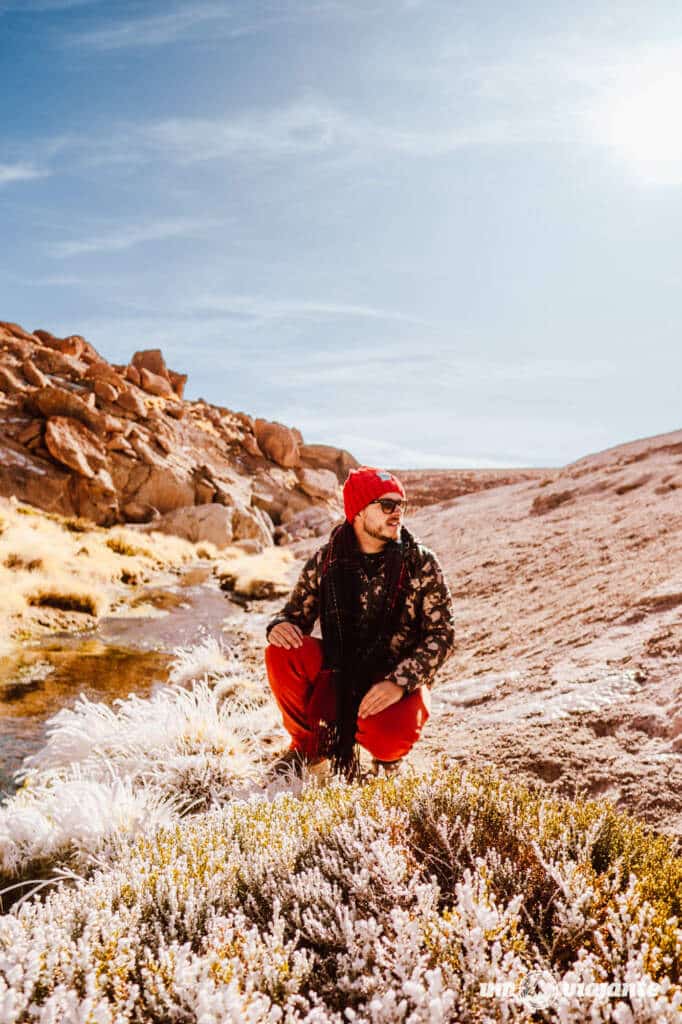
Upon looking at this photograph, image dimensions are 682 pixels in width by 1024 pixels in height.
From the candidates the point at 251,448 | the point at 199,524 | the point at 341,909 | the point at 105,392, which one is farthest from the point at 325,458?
the point at 341,909

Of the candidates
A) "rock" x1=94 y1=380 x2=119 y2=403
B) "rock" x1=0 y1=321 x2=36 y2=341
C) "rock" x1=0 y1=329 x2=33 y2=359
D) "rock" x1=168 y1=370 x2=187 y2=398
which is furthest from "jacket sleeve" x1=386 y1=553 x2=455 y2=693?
"rock" x1=168 y1=370 x2=187 y2=398

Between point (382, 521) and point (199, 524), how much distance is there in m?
26.2

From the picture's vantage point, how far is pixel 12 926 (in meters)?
1.99

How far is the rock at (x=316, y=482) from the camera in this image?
143 feet

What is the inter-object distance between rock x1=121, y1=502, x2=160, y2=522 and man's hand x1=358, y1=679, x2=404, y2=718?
27293 mm

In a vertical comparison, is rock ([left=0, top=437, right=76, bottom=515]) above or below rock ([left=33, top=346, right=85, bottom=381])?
below

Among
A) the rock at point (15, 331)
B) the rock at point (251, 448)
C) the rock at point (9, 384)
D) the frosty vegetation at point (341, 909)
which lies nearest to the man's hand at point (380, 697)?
the frosty vegetation at point (341, 909)

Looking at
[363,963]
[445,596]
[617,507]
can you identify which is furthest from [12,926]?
[617,507]

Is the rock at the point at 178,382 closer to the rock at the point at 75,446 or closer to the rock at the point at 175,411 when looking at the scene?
the rock at the point at 175,411

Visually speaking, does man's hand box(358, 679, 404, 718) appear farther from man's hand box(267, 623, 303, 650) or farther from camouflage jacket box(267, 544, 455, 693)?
man's hand box(267, 623, 303, 650)

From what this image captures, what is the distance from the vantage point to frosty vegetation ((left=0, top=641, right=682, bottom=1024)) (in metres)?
1.61

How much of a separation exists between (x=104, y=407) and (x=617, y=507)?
29.8 metres

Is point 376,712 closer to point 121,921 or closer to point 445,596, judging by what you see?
point 445,596

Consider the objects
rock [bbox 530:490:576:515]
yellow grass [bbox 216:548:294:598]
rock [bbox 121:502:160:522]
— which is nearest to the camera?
rock [bbox 530:490:576:515]
